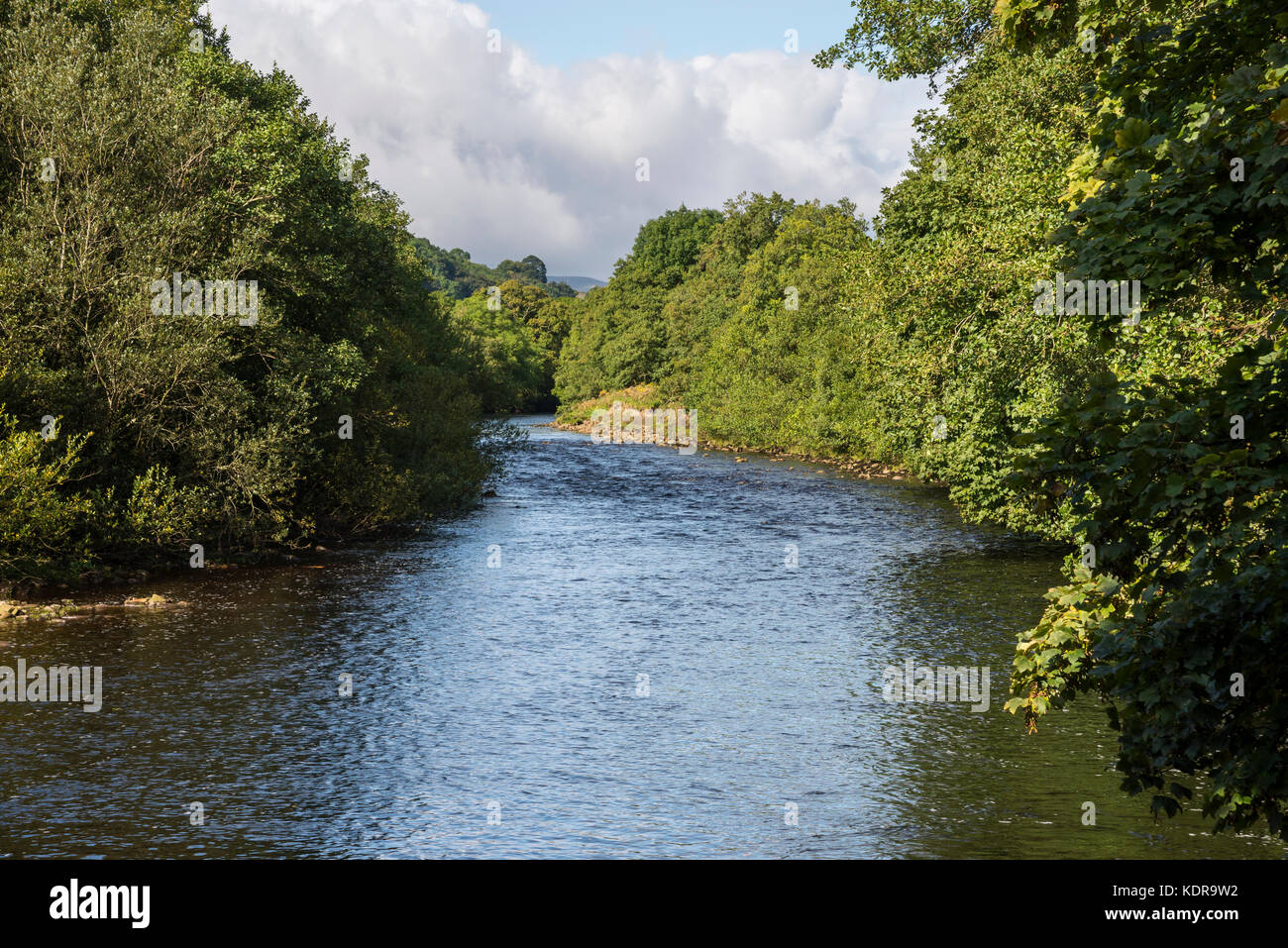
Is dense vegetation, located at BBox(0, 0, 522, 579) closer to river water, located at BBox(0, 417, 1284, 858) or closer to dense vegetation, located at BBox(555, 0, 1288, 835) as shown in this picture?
river water, located at BBox(0, 417, 1284, 858)

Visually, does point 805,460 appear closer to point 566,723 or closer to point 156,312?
point 156,312

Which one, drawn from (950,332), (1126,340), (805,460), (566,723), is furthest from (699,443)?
(566,723)

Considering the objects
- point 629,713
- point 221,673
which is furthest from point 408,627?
point 629,713

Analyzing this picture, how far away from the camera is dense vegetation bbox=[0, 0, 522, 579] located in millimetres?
28469

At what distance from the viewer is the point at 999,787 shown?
16203mm

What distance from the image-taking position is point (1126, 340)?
72.9 ft

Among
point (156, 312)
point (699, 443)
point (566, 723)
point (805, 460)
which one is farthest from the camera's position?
point (699, 443)

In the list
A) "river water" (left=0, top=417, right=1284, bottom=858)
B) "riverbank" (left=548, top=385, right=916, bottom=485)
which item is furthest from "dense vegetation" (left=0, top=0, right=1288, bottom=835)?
"riverbank" (left=548, top=385, right=916, bottom=485)

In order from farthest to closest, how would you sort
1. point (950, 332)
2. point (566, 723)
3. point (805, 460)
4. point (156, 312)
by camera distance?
1. point (805, 460)
2. point (950, 332)
3. point (156, 312)
4. point (566, 723)

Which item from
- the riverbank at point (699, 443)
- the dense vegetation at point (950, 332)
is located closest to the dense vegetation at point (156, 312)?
the dense vegetation at point (950, 332)

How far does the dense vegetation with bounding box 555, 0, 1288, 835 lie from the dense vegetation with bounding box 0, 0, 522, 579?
18.6m

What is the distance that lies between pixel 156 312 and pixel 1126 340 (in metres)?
24.1

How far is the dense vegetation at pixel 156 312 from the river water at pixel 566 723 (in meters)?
2.68

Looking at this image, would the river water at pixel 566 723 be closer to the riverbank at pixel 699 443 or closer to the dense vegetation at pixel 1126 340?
the dense vegetation at pixel 1126 340
